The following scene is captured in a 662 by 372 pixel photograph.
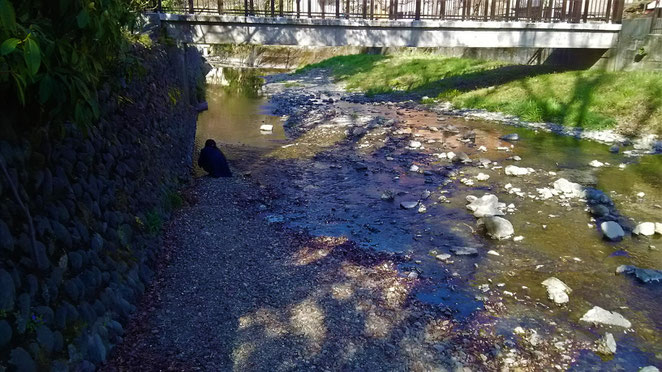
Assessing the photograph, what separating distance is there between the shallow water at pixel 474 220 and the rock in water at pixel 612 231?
0.17 m

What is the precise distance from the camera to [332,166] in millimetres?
14797

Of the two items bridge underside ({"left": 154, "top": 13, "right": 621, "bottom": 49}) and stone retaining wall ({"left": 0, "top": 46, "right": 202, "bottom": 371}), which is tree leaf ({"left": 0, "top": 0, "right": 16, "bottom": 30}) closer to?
stone retaining wall ({"left": 0, "top": 46, "right": 202, "bottom": 371})

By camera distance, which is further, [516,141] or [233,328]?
[516,141]

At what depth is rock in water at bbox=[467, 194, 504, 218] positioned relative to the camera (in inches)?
408

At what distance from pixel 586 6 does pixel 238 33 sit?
615 inches

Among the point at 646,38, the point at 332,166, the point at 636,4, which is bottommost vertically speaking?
the point at 332,166

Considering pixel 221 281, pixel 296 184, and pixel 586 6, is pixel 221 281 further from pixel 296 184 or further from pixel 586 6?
pixel 586 6

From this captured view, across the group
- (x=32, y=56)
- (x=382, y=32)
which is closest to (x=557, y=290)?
(x=32, y=56)

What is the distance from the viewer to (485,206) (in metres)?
10.6

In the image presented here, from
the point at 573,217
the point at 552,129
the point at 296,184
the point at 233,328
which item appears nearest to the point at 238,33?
the point at 296,184

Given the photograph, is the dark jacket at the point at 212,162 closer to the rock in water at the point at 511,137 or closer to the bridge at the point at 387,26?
the bridge at the point at 387,26

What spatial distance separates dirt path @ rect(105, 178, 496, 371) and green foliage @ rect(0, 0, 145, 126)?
9.20 ft

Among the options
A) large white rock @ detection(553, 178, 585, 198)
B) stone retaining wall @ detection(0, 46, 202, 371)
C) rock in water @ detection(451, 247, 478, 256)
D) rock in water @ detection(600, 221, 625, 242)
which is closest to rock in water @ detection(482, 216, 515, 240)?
rock in water @ detection(451, 247, 478, 256)

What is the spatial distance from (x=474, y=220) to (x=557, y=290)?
3096 mm
